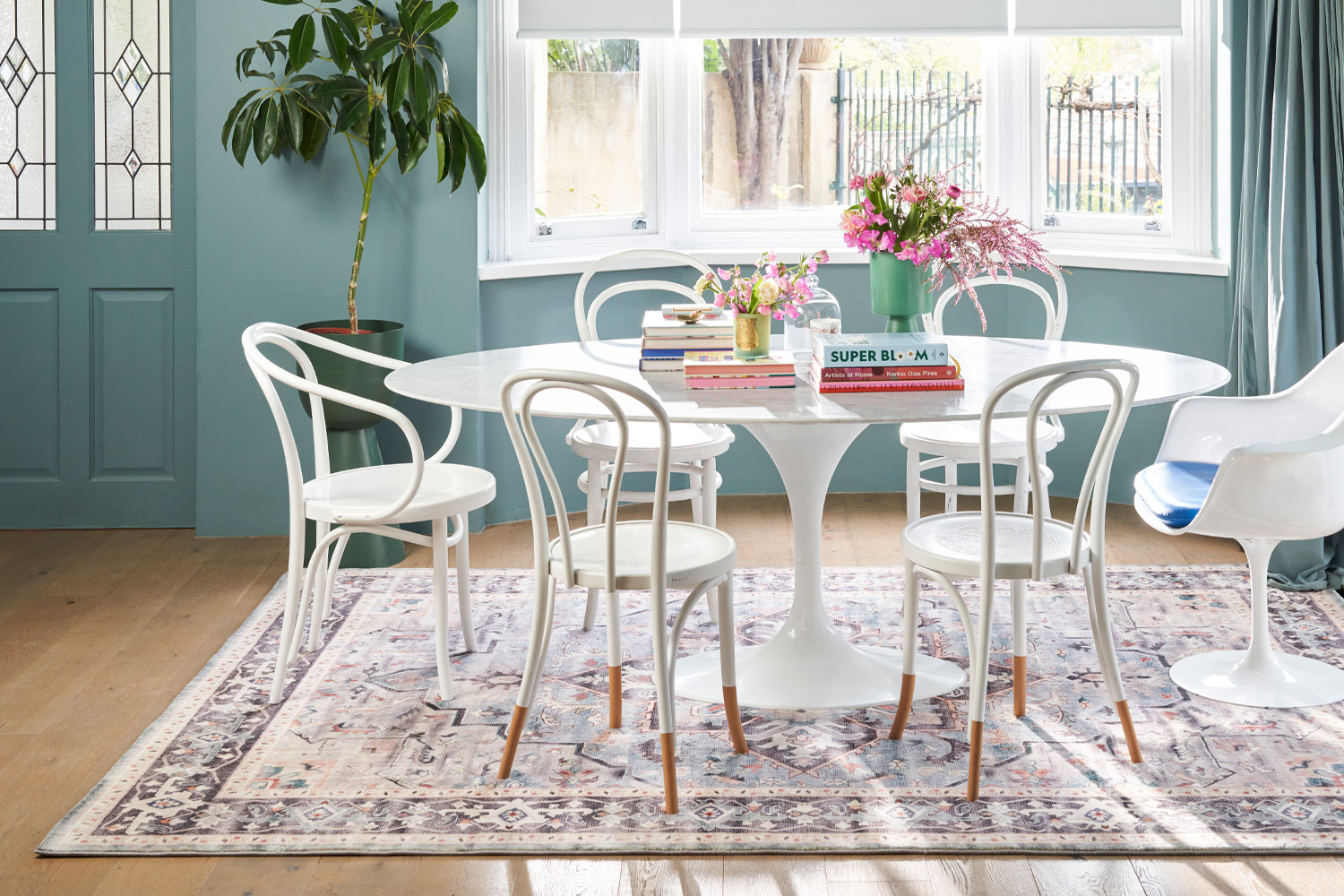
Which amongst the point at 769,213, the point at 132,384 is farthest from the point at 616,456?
the point at 132,384

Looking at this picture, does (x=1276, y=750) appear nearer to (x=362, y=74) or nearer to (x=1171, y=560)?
(x=1171, y=560)

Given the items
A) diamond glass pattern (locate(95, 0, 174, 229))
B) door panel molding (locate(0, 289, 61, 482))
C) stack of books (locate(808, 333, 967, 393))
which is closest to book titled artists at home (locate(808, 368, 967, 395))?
stack of books (locate(808, 333, 967, 393))

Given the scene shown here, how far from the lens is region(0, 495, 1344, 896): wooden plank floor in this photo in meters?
2.12

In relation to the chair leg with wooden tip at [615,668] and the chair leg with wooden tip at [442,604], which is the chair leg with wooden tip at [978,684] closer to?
the chair leg with wooden tip at [615,668]

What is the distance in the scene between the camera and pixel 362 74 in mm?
3795

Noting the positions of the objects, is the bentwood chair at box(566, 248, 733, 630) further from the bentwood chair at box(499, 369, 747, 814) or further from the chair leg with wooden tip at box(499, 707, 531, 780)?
the chair leg with wooden tip at box(499, 707, 531, 780)

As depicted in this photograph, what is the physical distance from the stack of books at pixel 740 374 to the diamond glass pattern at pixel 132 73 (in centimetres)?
251

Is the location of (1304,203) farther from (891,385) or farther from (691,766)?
(691,766)

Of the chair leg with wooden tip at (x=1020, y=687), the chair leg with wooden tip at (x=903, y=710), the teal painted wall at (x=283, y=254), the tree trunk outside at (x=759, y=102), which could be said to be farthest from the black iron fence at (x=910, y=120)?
the chair leg with wooden tip at (x=903, y=710)

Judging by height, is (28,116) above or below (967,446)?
above

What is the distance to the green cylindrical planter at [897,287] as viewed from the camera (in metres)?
2.83

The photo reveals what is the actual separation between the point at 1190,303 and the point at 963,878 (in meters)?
2.71

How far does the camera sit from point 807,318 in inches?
117

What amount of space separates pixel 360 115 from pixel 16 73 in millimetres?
1282
